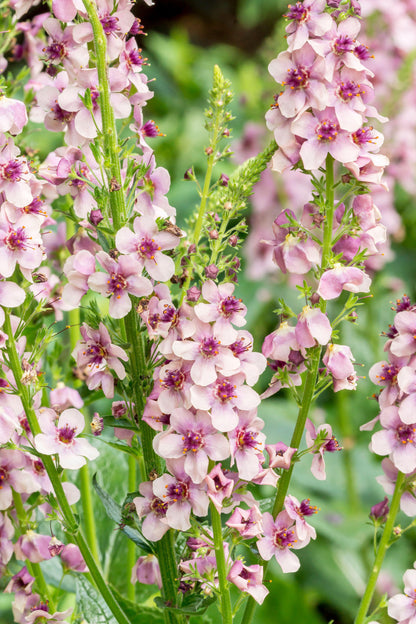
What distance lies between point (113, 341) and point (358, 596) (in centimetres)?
127

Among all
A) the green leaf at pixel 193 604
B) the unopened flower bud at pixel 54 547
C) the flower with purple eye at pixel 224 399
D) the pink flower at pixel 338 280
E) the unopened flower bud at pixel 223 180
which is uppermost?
the unopened flower bud at pixel 223 180

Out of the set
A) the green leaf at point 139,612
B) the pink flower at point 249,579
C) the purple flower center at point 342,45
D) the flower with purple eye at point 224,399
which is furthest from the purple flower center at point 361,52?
the green leaf at point 139,612

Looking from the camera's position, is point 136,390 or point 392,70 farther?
point 392,70

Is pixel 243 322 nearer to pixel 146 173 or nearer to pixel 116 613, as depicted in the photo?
pixel 146 173

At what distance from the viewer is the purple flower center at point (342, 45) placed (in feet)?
1.69

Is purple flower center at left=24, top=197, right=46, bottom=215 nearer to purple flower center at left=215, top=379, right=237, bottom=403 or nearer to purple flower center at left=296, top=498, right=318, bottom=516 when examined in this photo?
purple flower center at left=215, top=379, right=237, bottom=403

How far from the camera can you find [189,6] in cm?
479

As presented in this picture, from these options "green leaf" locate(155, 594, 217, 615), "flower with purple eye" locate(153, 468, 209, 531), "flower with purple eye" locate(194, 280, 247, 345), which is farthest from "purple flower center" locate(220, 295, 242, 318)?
"green leaf" locate(155, 594, 217, 615)

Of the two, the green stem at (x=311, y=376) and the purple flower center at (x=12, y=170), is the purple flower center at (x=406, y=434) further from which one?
the purple flower center at (x=12, y=170)

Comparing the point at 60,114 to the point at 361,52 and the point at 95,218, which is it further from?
the point at 361,52

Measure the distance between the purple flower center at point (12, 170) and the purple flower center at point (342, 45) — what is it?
21 centimetres

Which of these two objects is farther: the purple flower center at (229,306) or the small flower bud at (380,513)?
the small flower bud at (380,513)

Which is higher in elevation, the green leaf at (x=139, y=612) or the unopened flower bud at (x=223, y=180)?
the unopened flower bud at (x=223, y=180)

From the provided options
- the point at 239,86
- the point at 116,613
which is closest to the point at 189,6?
the point at 239,86
